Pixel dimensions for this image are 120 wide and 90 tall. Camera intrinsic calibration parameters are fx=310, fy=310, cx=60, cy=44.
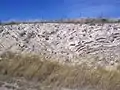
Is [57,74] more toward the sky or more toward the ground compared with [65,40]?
more toward the ground

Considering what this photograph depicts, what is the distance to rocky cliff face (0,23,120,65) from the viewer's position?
14688mm

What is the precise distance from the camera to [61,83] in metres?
9.37

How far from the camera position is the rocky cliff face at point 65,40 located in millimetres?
14688

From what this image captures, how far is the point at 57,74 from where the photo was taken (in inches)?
387

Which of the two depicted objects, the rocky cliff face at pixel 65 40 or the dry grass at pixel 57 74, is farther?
the rocky cliff face at pixel 65 40

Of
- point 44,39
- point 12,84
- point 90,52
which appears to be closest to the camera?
point 12,84

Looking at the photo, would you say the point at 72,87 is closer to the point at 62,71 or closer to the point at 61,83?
the point at 61,83

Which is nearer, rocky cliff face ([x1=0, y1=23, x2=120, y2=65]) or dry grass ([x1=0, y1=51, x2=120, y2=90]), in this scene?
dry grass ([x1=0, y1=51, x2=120, y2=90])

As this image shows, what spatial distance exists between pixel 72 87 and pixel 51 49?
19.5 ft

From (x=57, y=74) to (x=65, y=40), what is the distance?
5993 millimetres

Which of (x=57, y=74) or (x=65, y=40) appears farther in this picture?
(x=65, y=40)

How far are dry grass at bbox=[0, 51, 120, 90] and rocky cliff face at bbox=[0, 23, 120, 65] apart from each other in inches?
133

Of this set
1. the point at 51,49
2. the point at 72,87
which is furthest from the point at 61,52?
the point at 72,87

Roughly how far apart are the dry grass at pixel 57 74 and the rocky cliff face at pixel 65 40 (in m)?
3.37
